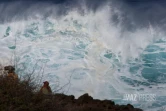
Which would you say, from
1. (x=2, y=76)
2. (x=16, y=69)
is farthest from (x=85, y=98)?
(x=2, y=76)

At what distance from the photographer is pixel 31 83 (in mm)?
12297

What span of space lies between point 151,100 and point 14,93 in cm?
1904

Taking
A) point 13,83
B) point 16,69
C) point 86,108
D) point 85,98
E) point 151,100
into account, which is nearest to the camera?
point 13,83

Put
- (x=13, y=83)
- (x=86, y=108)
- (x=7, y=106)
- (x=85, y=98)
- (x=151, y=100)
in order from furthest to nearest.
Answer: (x=151, y=100) < (x=85, y=98) < (x=86, y=108) < (x=13, y=83) < (x=7, y=106)

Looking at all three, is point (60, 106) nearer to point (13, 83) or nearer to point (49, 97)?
point (49, 97)

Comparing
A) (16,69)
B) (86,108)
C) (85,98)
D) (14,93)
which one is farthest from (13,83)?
(85,98)

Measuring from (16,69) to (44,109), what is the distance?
118 inches

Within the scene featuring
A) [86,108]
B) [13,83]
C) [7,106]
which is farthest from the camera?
[86,108]

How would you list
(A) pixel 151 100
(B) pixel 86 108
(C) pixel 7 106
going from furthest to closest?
1. (A) pixel 151 100
2. (B) pixel 86 108
3. (C) pixel 7 106

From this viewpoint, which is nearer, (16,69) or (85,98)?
(16,69)

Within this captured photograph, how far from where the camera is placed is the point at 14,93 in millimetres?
11586

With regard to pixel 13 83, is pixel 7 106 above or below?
below

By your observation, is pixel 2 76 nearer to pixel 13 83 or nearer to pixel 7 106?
pixel 13 83

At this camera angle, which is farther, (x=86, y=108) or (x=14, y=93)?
(x=86, y=108)
